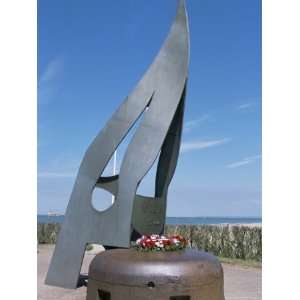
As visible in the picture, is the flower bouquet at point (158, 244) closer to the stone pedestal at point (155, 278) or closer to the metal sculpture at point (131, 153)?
the stone pedestal at point (155, 278)

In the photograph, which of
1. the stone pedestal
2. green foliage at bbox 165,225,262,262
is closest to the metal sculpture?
the stone pedestal

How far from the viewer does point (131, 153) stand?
9398 millimetres

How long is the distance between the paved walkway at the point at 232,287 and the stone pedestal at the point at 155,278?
7.33 ft

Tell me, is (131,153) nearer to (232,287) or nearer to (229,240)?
(232,287)

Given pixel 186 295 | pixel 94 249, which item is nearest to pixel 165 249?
pixel 186 295

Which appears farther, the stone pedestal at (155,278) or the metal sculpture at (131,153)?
the metal sculpture at (131,153)

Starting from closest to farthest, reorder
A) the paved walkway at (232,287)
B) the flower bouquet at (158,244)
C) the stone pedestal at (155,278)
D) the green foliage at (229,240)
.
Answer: the stone pedestal at (155,278) → the flower bouquet at (158,244) → the paved walkway at (232,287) → the green foliage at (229,240)

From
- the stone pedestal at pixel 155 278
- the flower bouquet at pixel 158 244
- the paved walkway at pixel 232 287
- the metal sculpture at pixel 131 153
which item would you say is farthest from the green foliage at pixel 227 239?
the stone pedestal at pixel 155 278

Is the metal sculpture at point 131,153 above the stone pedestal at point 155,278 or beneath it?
above

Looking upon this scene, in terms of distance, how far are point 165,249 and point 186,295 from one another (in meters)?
1.03

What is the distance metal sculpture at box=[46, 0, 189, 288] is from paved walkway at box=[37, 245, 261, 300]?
272 mm

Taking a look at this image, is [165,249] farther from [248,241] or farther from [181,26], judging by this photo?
[248,241]

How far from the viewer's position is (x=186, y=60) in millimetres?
9844

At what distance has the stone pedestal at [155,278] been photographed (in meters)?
6.59
